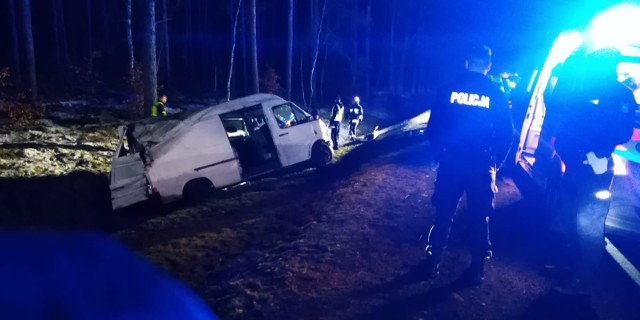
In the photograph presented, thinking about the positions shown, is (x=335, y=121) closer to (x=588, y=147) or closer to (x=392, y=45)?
(x=588, y=147)

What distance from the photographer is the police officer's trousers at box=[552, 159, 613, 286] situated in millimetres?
4082

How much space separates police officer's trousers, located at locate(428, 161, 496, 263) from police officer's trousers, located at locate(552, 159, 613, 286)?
829mm

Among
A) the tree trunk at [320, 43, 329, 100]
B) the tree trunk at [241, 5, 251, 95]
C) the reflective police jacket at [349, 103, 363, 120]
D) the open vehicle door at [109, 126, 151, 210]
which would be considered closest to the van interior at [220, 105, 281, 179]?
the open vehicle door at [109, 126, 151, 210]

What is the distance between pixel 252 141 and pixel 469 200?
6.25 meters

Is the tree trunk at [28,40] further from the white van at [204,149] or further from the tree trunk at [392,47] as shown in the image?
the tree trunk at [392,47]

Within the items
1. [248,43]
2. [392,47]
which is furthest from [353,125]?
[392,47]

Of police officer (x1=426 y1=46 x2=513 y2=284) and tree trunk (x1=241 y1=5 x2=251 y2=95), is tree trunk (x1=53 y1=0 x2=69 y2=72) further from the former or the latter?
police officer (x1=426 y1=46 x2=513 y2=284)

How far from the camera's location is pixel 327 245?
200 inches

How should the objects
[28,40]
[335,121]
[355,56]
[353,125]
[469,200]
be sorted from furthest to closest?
1. [355,56]
2. [353,125]
3. [28,40]
4. [335,121]
5. [469,200]

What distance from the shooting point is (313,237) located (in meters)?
5.40

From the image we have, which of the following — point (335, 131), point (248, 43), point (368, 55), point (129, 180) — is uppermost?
point (248, 43)

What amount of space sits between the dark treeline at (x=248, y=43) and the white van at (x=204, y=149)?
5707 mm

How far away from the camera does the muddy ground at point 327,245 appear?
12.3 feet

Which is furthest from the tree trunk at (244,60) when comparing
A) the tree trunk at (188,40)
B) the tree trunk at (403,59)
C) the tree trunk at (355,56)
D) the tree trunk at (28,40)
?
the tree trunk at (403,59)
